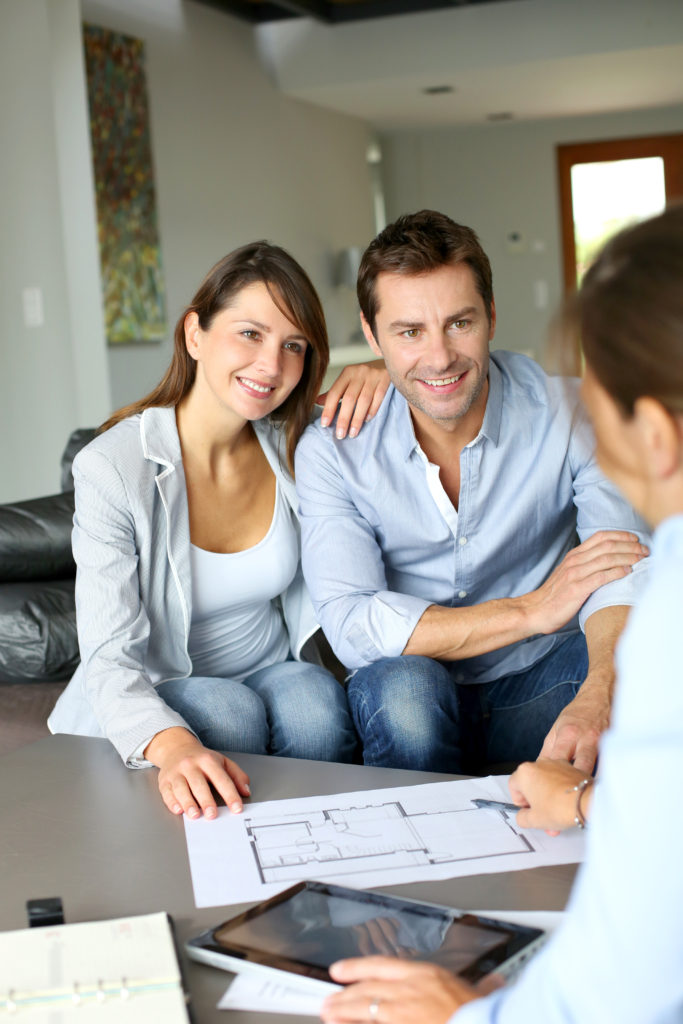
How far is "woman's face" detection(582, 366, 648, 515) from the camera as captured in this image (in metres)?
0.73

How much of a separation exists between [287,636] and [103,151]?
326cm

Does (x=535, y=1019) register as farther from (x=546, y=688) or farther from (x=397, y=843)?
(x=546, y=688)

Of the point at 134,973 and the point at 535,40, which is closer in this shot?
the point at 134,973

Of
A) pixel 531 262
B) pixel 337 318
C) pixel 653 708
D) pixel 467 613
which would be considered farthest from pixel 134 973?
pixel 531 262

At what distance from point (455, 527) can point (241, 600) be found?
15.1 inches

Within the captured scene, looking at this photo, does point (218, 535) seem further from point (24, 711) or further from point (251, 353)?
point (24, 711)

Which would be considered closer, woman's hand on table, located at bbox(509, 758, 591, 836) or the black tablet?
the black tablet

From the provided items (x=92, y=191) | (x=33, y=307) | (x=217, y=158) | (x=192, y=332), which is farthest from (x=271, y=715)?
(x=217, y=158)

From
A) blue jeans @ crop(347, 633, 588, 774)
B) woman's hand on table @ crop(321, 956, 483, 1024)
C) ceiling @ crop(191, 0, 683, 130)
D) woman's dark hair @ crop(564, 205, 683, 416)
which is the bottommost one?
blue jeans @ crop(347, 633, 588, 774)

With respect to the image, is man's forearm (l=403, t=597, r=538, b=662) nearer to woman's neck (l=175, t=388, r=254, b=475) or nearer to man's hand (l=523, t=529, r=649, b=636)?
man's hand (l=523, t=529, r=649, b=636)

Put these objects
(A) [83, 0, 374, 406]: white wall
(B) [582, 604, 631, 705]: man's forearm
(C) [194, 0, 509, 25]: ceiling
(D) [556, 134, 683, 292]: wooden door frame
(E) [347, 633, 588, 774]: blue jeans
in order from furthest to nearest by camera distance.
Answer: (D) [556, 134, 683, 292]: wooden door frame < (C) [194, 0, 509, 25]: ceiling < (A) [83, 0, 374, 406]: white wall < (E) [347, 633, 588, 774]: blue jeans < (B) [582, 604, 631, 705]: man's forearm

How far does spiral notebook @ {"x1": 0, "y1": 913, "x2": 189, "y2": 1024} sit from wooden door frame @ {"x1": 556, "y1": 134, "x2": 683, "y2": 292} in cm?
737

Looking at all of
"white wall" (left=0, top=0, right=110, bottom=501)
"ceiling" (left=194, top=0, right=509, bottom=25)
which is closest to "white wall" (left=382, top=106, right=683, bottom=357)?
"ceiling" (left=194, top=0, right=509, bottom=25)

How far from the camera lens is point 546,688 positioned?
185 centimetres
